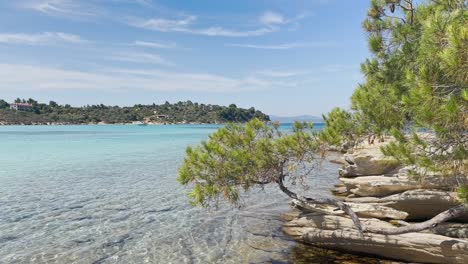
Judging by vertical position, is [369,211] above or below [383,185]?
below

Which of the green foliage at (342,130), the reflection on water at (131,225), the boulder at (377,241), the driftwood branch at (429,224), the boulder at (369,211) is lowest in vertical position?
the reflection on water at (131,225)

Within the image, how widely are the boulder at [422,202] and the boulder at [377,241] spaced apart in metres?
1.15

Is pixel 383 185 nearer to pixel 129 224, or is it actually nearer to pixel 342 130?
pixel 342 130

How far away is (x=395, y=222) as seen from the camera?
12000mm

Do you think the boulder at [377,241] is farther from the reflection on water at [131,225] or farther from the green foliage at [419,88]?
the green foliage at [419,88]

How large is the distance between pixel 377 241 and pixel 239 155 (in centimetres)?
508

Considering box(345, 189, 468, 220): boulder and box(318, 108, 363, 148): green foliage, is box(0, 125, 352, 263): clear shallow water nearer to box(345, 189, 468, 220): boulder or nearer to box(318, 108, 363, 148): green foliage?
box(345, 189, 468, 220): boulder

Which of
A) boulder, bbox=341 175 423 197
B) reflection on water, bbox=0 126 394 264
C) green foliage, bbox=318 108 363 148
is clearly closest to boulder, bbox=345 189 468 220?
boulder, bbox=341 175 423 197

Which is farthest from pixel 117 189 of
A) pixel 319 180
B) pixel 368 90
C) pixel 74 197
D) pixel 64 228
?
pixel 368 90

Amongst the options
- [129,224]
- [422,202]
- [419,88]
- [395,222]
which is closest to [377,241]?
[395,222]

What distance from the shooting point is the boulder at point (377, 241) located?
9.68m

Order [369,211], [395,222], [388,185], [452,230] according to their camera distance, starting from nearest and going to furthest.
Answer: [452,230]
[395,222]
[369,211]
[388,185]

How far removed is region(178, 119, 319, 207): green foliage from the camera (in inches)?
432

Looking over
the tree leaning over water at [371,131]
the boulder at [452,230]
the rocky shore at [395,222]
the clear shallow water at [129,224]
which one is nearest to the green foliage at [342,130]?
the tree leaning over water at [371,131]
